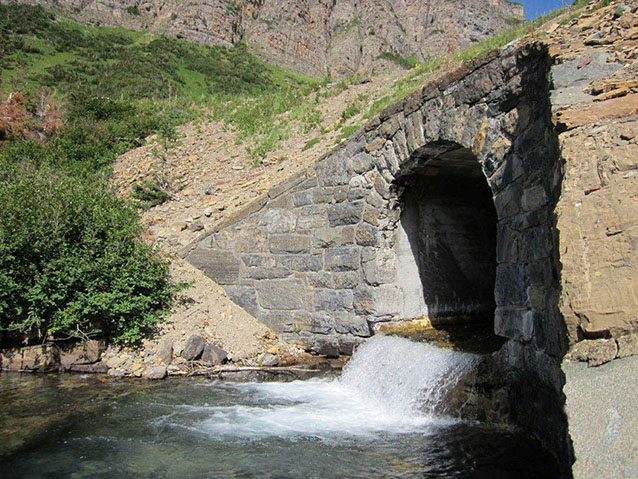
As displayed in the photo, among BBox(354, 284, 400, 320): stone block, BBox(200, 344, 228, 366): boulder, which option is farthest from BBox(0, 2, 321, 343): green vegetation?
BBox(354, 284, 400, 320): stone block

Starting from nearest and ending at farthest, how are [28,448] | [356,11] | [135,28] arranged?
1. [28,448]
2. [135,28]
3. [356,11]

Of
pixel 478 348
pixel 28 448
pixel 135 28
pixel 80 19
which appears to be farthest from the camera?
pixel 135 28

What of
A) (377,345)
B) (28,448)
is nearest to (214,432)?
(28,448)

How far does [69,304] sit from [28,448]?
2.89m

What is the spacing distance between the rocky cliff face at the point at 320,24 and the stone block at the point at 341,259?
50.7 m

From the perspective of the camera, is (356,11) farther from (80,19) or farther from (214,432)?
(214,432)

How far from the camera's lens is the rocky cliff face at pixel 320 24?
180 feet

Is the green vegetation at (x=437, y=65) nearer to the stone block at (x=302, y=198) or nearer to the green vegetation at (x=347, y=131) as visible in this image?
the green vegetation at (x=347, y=131)

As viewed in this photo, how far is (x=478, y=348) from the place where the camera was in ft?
19.8

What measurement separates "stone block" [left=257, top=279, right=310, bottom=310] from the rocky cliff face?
50475 mm

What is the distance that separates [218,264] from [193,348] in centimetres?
174

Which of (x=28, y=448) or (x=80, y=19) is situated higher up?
(x=80, y=19)

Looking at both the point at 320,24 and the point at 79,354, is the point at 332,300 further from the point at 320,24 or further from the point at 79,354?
the point at 320,24

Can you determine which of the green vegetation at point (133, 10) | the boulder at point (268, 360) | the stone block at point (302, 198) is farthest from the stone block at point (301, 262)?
the green vegetation at point (133, 10)
